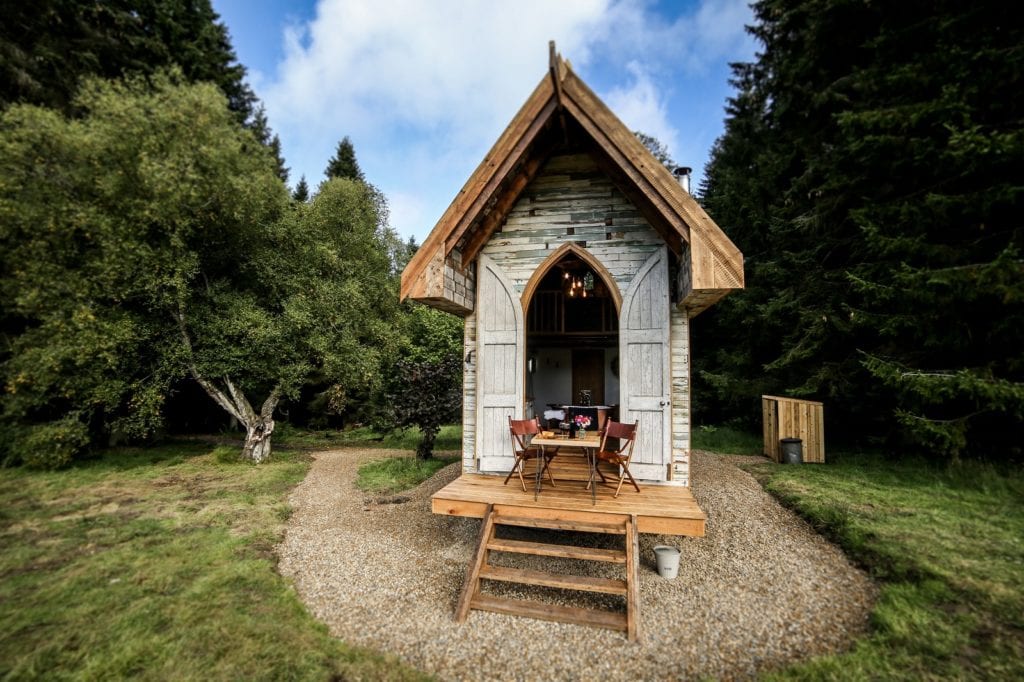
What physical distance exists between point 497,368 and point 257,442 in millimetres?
8758

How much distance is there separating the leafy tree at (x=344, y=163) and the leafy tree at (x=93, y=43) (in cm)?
982

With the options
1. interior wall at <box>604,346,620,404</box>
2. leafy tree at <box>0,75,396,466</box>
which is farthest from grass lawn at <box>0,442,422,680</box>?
interior wall at <box>604,346,620,404</box>

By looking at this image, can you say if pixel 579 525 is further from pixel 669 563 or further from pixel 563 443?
pixel 669 563

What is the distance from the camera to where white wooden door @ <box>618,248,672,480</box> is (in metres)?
5.95

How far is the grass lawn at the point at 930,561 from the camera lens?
10.4 ft

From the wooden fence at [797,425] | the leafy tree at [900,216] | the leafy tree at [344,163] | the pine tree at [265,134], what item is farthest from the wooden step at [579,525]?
the leafy tree at [344,163]

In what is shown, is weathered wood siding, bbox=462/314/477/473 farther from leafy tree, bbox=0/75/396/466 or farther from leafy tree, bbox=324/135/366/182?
leafy tree, bbox=324/135/366/182

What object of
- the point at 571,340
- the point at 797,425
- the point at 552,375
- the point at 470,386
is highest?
the point at 571,340

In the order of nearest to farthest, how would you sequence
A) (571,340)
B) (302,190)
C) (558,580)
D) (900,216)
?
(558,580) < (900,216) < (571,340) < (302,190)

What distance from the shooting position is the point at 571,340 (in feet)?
42.6

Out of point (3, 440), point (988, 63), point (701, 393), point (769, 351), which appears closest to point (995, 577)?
point (988, 63)

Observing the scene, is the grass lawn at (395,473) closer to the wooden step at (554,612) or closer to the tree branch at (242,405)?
the tree branch at (242,405)

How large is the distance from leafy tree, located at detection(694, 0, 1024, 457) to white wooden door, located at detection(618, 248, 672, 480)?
13.5ft

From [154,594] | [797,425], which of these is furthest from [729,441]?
[154,594]
